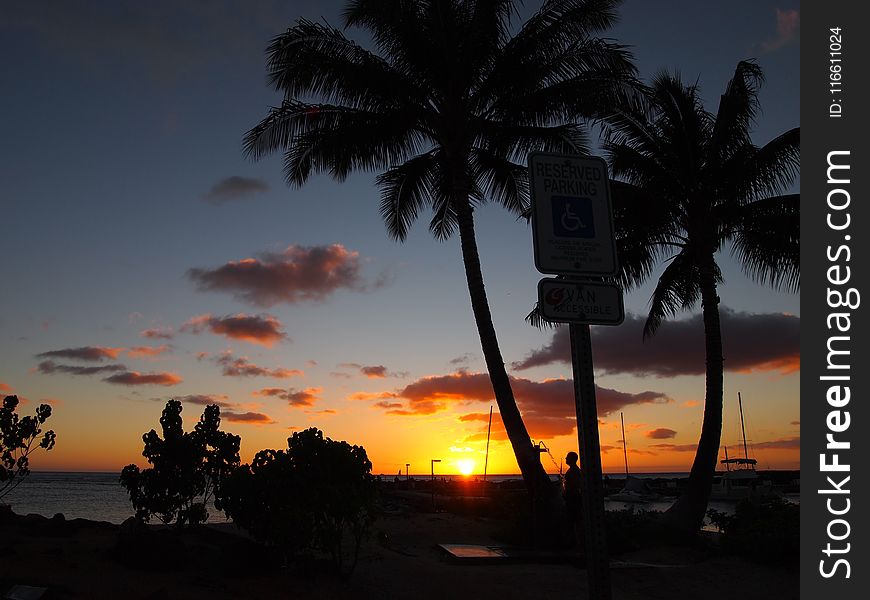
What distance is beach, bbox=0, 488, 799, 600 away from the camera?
9953 millimetres

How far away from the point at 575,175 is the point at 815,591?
15.6ft

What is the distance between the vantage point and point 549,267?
156 inches

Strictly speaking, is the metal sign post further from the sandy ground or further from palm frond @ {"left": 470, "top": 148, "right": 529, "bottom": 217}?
palm frond @ {"left": 470, "top": 148, "right": 529, "bottom": 217}

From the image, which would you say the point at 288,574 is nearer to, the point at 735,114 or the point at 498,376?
the point at 498,376

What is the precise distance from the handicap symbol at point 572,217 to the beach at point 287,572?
24.6 feet

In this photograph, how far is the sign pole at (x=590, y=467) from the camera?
379 cm

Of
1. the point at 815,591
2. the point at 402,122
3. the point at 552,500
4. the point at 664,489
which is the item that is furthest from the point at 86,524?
the point at 664,489

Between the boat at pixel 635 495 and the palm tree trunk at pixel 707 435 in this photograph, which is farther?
the boat at pixel 635 495

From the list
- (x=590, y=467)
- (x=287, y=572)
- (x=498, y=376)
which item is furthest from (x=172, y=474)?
(x=590, y=467)

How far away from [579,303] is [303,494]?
8.19 m

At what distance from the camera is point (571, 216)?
4.11 m

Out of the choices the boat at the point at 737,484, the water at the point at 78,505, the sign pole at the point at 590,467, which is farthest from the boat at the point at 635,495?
the sign pole at the point at 590,467

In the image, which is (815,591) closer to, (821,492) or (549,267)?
(821,492)

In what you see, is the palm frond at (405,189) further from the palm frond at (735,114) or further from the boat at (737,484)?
the boat at (737,484)
